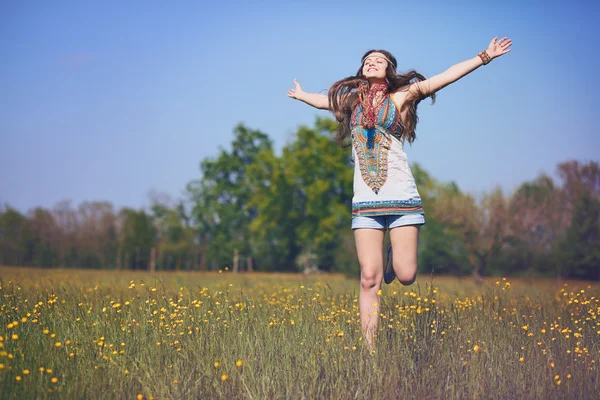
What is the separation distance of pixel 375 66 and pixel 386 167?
0.93 metres

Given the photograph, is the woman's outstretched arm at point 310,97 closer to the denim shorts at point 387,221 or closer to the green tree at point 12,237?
the denim shorts at point 387,221

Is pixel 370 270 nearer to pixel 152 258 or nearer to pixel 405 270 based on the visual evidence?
pixel 405 270

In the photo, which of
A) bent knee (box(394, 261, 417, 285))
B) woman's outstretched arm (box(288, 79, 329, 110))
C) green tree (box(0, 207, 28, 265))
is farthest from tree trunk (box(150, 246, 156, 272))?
bent knee (box(394, 261, 417, 285))

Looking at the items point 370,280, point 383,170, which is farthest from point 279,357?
point 383,170

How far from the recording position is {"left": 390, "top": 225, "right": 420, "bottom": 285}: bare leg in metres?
4.79

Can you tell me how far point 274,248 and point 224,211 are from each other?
532 cm

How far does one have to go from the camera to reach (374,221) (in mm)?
4836

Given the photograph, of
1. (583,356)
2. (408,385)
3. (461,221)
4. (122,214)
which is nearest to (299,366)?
(408,385)

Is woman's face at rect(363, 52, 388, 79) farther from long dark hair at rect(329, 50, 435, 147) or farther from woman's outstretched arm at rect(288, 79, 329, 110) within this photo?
woman's outstretched arm at rect(288, 79, 329, 110)

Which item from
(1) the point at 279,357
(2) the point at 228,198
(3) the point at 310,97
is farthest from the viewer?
(2) the point at 228,198

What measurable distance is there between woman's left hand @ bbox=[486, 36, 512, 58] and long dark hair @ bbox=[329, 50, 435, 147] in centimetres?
56

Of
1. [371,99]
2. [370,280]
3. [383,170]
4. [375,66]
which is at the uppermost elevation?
[375,66]

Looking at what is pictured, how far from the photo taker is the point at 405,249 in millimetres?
4801

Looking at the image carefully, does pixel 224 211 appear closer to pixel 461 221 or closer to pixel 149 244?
pixel 149 244
